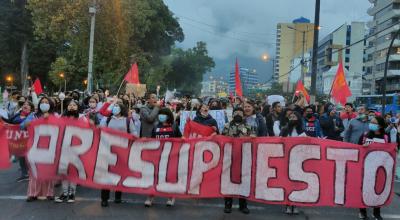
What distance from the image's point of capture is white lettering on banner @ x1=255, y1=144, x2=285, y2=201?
670 centimetres

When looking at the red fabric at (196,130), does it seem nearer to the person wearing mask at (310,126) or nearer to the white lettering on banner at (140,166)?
the white lettering on banner at (140,166)

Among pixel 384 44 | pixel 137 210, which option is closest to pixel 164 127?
pixel 137 210

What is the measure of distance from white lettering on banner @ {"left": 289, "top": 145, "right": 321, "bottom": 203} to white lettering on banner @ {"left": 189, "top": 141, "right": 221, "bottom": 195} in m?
1.11

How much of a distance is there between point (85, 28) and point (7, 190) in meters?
18.6

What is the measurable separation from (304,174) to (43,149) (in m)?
3.94

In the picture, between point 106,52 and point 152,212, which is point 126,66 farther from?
point 152,212

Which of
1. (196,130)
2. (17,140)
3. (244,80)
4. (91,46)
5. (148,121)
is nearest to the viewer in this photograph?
(196,130)

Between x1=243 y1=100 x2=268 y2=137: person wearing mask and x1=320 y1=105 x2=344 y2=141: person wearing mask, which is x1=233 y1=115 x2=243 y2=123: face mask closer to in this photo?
x1=243 y1=100 x2=268 y2=137: person wearing mask

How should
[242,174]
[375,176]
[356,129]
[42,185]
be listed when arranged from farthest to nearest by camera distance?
[356,129], [42,185], [242,174], [375,176]

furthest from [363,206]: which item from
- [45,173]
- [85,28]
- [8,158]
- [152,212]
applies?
[85,28]

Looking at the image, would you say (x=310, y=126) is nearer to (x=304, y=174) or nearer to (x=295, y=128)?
(x=295, y=128)

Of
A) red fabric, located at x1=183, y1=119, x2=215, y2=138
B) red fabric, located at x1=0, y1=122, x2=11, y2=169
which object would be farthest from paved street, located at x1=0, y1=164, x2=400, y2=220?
red fabric, located at x1=183, y1=119, x2=215, y2=138

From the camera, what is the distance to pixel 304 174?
6.73m

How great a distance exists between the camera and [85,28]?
25297mm
